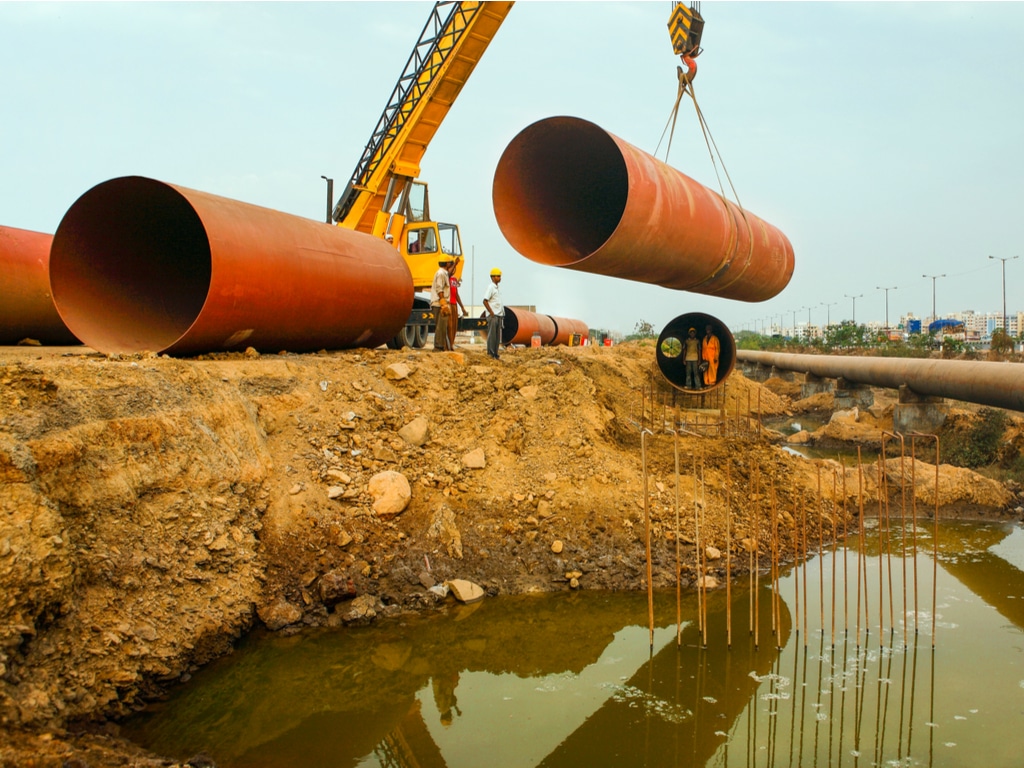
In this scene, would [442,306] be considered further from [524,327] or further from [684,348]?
[524,327]

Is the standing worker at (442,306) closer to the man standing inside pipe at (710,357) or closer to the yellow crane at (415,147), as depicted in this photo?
the yellow crane at (415,147)

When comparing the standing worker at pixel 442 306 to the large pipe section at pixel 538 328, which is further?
the large pipe section at pixel 538 328

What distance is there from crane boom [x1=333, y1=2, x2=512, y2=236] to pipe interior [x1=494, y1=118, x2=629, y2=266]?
20.3 ft

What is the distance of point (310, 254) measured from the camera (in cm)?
732

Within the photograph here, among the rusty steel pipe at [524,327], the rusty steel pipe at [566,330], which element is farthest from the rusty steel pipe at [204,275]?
the rusty steel pipe at [566,330]

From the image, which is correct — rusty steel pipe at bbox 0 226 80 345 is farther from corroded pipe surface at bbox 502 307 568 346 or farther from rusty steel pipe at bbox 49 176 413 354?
corroded pipe surface at bbox 502 307 568 346

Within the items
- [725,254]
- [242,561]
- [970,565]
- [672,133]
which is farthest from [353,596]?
[970,565]

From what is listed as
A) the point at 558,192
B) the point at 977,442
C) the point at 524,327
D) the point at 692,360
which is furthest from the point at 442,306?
the point at 524,327

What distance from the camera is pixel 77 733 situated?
11.1 ft

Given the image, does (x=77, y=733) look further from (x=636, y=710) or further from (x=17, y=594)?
(x=636, y=710)

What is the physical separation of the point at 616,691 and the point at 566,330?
2018 centimetres

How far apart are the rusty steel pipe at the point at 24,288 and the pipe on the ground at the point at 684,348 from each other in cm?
966

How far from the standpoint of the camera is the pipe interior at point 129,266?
269 inches

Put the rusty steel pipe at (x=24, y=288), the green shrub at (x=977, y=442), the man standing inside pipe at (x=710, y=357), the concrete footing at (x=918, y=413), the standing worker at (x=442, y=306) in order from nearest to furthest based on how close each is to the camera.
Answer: the rusty steel pipe at (x=24, y=288)
the standing worker at (x=442, y=306)
the green shrub at (x=977, y=442)
the concrete footing at (x=918, y=413)
the man standing inside pipe at (x=710, y=357)
